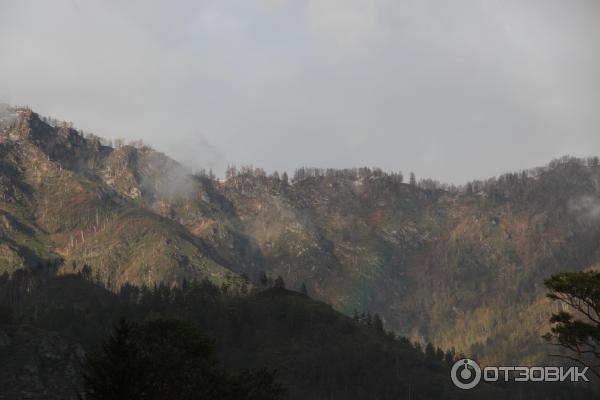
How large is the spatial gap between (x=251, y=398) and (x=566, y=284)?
148 ft

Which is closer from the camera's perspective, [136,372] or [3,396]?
[136,372]

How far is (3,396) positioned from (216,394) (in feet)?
439

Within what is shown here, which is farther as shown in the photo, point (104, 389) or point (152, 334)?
point (152, 334)

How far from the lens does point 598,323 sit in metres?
65.6

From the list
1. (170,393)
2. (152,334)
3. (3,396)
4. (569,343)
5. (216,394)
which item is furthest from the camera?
(3,396)

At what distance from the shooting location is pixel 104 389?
217ft

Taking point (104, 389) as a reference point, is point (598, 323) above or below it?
above

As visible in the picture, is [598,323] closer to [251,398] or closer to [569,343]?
[569,343]

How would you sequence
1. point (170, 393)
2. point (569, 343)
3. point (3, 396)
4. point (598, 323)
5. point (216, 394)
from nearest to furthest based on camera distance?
point (598, 323) → point (569, 343) → point (170, 393) → point (216, 394) → point (3, 396)

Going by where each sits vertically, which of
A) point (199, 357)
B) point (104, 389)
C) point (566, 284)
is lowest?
point (104, 389)

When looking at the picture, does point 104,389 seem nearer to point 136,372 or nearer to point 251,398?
point 136,372

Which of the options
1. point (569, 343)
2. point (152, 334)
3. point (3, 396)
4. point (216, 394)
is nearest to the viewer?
point (569, 343)

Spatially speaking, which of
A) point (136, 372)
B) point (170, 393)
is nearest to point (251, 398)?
point (170, 393)

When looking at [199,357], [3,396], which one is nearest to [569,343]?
[199,357]
